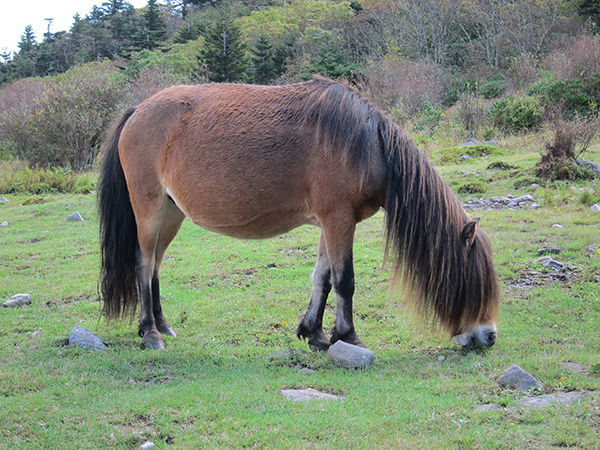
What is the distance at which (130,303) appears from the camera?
5.28m

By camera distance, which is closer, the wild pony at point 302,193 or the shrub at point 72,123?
the wild pony at point 302,193

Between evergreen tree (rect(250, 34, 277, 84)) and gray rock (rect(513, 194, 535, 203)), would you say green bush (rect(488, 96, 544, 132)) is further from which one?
evergreen tree (rect(250, 34, 277, 84))

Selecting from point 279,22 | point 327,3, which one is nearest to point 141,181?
point 279,22

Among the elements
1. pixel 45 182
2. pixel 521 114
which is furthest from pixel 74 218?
pixel 521 114

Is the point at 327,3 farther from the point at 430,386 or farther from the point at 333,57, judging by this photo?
the point at 430,386

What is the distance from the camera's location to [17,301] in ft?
19.8

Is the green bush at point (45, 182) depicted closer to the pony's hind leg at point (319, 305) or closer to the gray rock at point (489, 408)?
the pony's hind leg at point (319, 305)

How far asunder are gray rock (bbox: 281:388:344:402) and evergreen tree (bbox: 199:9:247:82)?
32.5 meters

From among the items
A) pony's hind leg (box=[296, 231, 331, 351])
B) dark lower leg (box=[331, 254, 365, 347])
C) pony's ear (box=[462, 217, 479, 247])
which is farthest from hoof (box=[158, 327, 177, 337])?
pony's ear (box=[462, 217, 479, 247])

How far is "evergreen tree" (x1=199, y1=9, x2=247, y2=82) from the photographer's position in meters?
34.1

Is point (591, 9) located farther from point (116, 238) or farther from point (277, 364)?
point (277, 364)

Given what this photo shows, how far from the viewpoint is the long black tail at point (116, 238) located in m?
5.17

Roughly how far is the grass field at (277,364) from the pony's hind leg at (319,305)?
14 cm

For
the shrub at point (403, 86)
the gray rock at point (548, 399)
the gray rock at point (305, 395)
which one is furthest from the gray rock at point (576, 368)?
the shrub at point (403, 86)
